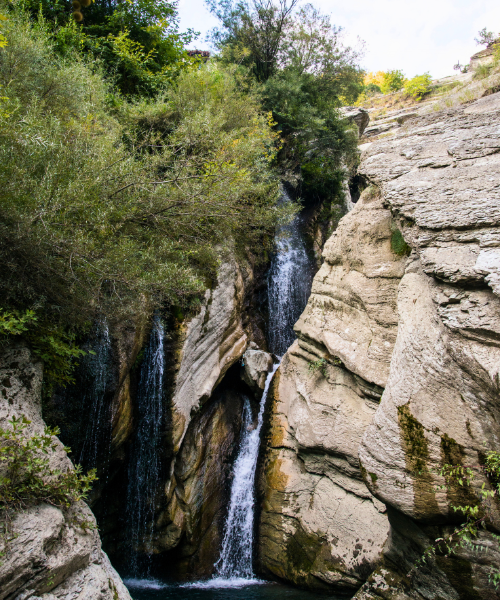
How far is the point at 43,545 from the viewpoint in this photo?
383 centimetres

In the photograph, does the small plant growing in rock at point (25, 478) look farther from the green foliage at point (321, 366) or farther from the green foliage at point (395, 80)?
the green foliage at point (395, 80)

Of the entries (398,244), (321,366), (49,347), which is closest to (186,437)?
(321,366)

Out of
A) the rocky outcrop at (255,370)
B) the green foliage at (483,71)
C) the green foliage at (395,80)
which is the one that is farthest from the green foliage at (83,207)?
the green foliage at (395,80)

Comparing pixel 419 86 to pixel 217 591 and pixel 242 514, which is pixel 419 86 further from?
pixel 217 591

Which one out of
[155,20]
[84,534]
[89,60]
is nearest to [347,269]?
[84,534]

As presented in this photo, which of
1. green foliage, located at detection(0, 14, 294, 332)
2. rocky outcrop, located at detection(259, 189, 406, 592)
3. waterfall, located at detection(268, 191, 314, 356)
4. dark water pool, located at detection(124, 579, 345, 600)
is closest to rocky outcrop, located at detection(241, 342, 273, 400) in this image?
rocky outcrop, located at detection(259, 189, 406, 592)

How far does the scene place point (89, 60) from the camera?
10508mm

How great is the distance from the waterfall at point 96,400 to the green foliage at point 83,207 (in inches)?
30.1

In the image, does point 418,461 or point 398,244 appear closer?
point 418,461

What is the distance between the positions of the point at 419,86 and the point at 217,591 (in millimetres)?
35261

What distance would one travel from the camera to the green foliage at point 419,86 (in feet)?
96.0

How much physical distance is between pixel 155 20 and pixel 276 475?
15.7 meters

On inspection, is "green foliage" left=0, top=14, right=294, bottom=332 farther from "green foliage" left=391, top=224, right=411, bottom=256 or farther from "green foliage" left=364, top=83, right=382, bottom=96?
"green foliage" left=364, top=83, right=382, bottom=96

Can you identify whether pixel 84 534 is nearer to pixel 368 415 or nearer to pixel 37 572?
pixel 37 572
